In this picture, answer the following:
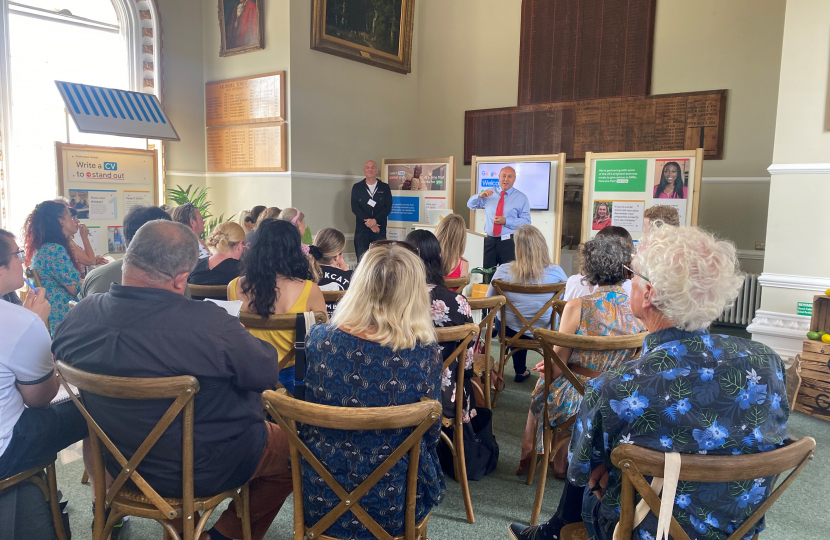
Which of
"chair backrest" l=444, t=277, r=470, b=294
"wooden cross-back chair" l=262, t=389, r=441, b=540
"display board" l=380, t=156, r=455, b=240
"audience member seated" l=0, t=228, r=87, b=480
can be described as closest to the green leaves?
"wooden cross-back chair" l=262, t=389, r=441, b=540

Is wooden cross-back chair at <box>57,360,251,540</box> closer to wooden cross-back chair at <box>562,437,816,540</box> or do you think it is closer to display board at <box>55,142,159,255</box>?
wooden cross-back chair at <box>562,437,816,540</box>

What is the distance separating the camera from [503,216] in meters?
6.25

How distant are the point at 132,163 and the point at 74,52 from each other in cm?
151

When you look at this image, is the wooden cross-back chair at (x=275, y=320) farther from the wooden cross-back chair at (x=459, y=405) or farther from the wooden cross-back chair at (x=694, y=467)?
the wooden cross-back chair at (x=694, y=467)

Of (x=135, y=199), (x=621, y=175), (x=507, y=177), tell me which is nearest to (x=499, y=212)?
(x=507, y=177)

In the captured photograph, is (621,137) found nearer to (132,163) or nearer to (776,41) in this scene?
(776,41)

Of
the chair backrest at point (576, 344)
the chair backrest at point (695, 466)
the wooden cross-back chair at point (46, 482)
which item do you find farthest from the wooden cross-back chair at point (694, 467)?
the wooden cross-back chair at point (46, 482)

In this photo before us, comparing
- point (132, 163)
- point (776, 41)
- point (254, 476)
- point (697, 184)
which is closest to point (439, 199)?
point (697, 184)

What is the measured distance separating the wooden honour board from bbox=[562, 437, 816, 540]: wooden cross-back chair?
19.7 ft

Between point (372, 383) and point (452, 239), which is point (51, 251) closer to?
point (452, 239)

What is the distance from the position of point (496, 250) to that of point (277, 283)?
13.9ft

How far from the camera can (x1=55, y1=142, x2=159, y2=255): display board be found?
5.40 m

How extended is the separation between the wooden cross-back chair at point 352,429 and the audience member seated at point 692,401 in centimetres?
39

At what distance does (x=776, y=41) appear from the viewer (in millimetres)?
6062
